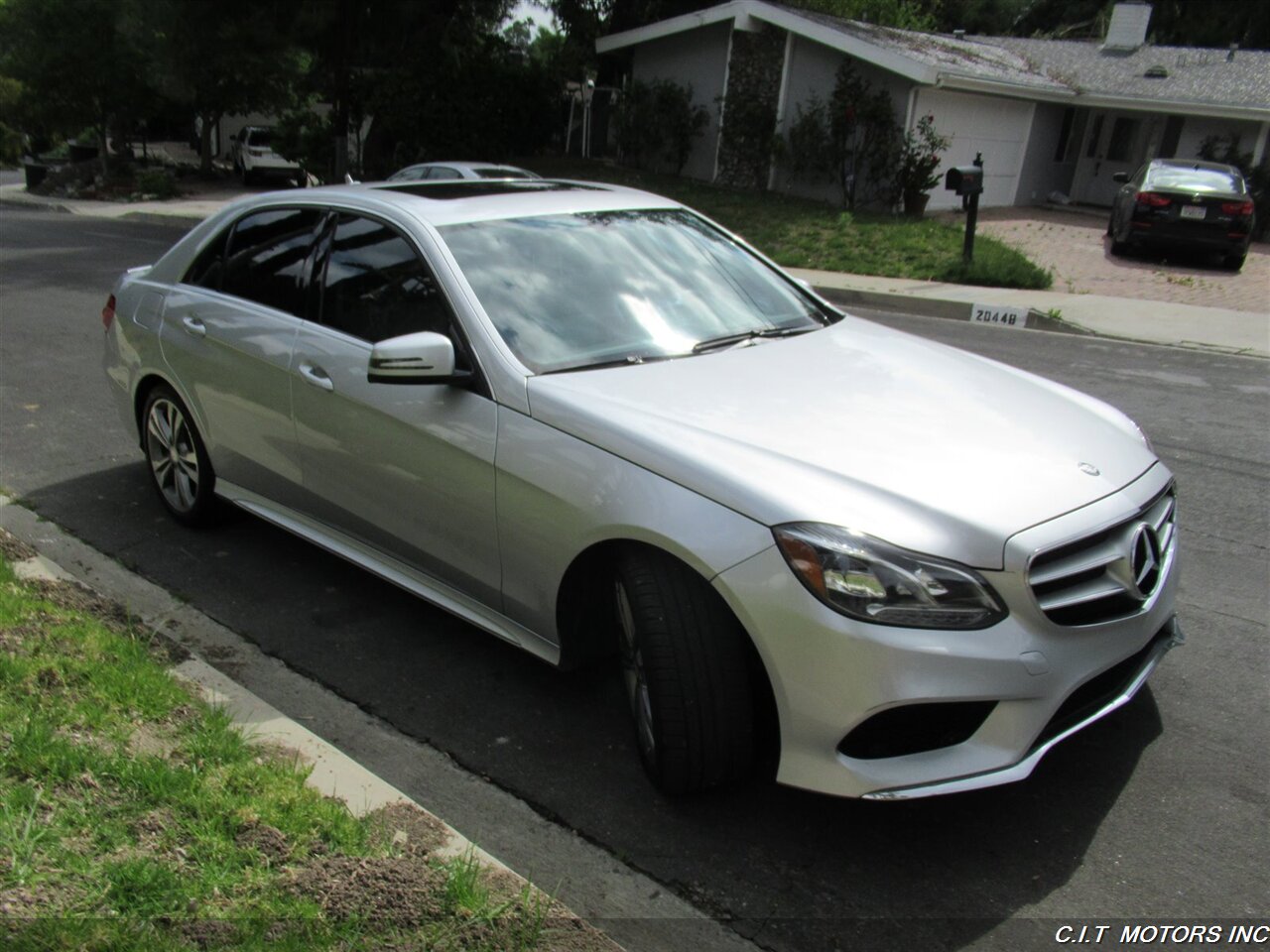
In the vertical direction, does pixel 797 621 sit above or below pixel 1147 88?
below

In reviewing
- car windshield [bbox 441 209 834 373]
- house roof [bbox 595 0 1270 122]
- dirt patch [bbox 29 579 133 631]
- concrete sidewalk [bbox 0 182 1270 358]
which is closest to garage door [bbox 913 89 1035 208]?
house roof [bbox 595 0 1270 122]

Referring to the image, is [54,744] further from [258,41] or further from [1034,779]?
[258,41]

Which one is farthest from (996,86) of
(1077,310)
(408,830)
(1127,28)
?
(408,830)

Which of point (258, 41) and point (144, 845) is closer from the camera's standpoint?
point (144, 845)

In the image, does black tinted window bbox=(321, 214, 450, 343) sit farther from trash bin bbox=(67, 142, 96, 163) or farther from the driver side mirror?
trash bin bbox=(67, 142, 96, 163)

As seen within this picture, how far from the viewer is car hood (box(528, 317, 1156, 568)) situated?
2.85m

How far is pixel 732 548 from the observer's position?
2.87 metres

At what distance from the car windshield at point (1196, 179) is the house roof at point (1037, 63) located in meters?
5.04

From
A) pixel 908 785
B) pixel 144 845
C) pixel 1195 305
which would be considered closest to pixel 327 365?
pixel 144 845

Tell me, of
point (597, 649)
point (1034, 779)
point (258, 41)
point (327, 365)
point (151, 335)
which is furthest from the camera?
point (258, 41)

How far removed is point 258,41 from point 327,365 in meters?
22.5

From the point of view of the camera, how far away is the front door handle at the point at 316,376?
4.14m

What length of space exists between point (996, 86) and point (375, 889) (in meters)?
22.9

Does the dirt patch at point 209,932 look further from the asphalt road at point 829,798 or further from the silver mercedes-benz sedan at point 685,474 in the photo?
the silver mercedes-benz sedan at point 685,474
